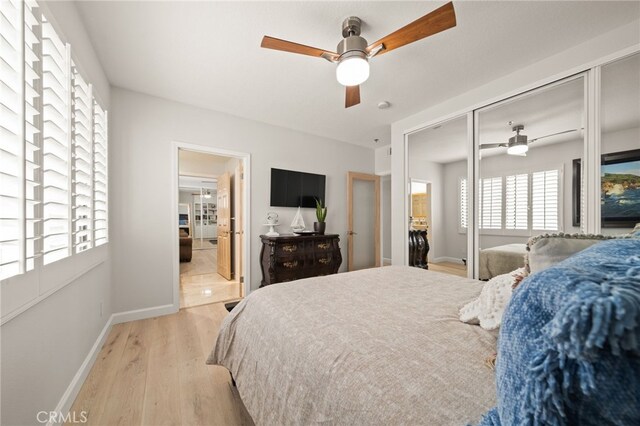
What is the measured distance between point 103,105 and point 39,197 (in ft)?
5.58

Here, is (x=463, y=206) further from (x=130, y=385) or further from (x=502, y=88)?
(x=130, y=385)

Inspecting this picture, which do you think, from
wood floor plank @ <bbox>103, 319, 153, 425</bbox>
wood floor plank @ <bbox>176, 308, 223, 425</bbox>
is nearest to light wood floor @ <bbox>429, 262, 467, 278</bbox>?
wood floor plank @ <bbox>176, 308, 223, 425</bbox>

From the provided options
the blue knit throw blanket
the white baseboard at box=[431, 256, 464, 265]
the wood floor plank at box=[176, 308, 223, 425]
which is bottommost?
the wood floor plank at box=[176, 308, 223, 425]

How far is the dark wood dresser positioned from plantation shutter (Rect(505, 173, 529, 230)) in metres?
2.25

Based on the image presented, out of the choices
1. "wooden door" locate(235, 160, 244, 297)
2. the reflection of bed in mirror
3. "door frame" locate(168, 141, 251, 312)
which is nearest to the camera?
the reflection of bed in mirror

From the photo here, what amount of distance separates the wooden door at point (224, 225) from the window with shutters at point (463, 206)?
12.0 feet

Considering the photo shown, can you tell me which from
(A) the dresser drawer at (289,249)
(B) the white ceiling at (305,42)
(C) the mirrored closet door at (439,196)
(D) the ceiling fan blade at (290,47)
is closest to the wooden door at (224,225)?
(A) the dresser drawer at (289,249)

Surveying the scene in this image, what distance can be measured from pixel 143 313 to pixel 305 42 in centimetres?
326

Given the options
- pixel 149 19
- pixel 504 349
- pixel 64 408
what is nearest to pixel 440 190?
pixel 504 349

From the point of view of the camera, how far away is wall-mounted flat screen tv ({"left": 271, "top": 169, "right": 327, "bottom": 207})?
12.4 ft

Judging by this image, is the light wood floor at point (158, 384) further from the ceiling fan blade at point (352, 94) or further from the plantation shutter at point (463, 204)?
the plantation shutter at point (463, 204)

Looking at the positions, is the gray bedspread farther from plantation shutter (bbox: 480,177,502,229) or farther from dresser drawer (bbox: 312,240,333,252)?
dresser drawer (bbox: 312,240,333,252)

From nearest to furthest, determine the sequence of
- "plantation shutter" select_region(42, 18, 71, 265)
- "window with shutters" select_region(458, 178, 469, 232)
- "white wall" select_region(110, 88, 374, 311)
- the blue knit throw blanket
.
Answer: the blue knit throw blanket, "plantation shutter" select_region(42, 18, 71, 265), "white wall" select_region(110, 88, 374, 311), "window with shutters" select_region(458, 178, 469, 232)

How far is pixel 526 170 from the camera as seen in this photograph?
2.44 meters
